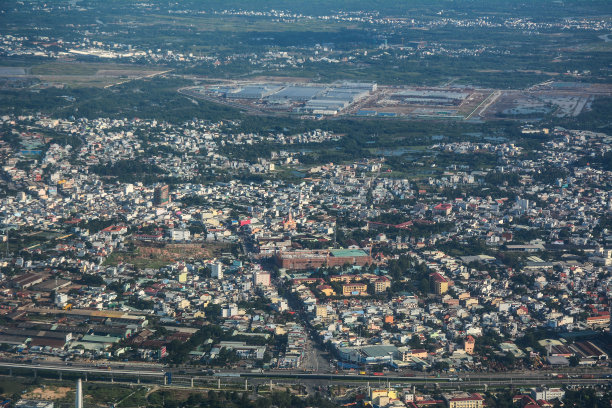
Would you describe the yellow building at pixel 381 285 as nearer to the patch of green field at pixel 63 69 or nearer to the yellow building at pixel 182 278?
the yellow building at pixel 182 278

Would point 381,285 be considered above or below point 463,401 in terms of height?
below

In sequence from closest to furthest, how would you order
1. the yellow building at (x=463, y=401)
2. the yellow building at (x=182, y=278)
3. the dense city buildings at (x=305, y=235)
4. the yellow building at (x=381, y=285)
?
1. the yellow building at (x=463, y=401)
2. the dense city buildings at (x=305, y=235)
3. the yellow building at (x=381, y=285)
4. the yellow building at (x=182, y=278)

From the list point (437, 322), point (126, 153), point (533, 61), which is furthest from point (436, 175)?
point (533, 61)

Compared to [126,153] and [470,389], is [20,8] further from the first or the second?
[470,389]

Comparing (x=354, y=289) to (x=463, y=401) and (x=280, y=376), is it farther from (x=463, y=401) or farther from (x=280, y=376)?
(x=463, y=401)

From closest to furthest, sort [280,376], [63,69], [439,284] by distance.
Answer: [280,376]
[439,284]
[63,69]

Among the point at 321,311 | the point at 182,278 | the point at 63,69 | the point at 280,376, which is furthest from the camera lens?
the point at 63,69

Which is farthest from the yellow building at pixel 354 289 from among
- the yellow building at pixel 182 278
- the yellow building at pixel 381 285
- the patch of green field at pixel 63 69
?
the patch of green field at pixel 63 69

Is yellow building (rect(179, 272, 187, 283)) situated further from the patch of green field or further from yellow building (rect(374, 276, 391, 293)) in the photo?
the patch of green field

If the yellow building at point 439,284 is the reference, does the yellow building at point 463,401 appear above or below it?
above

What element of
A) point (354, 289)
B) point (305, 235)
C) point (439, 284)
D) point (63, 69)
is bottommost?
point (63, 69)

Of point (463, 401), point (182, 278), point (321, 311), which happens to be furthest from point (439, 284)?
point (463, 401)
